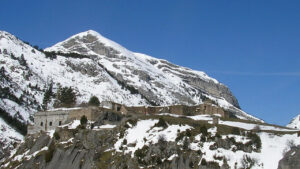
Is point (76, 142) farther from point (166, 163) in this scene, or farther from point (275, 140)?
point (275, 140)

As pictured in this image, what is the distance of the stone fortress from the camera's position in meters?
96.0

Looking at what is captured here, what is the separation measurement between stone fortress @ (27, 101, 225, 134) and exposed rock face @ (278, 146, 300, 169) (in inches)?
1399

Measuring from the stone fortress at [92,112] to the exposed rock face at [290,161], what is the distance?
35.5m

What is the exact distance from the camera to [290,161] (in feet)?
232

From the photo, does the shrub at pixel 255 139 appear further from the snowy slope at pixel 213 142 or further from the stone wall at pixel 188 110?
the stone wall at pixel 188 110

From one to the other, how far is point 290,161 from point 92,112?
42921 millimetres

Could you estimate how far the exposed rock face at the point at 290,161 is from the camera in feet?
231

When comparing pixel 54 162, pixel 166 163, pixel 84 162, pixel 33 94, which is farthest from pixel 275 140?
pixel 33 94

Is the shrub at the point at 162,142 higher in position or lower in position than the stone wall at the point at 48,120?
lower

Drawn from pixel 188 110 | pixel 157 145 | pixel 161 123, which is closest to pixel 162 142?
pixel 157 145

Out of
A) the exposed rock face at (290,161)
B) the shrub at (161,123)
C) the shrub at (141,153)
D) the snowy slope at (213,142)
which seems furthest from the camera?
the shrub at (161,123)

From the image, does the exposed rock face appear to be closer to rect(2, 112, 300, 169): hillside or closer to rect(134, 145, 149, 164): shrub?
rect(2, 112, 300, 169): hillside

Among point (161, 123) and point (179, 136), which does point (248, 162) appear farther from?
point (161, 123)

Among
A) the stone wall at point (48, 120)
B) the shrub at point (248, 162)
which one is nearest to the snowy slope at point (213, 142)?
the shrub at point (248, 162)
